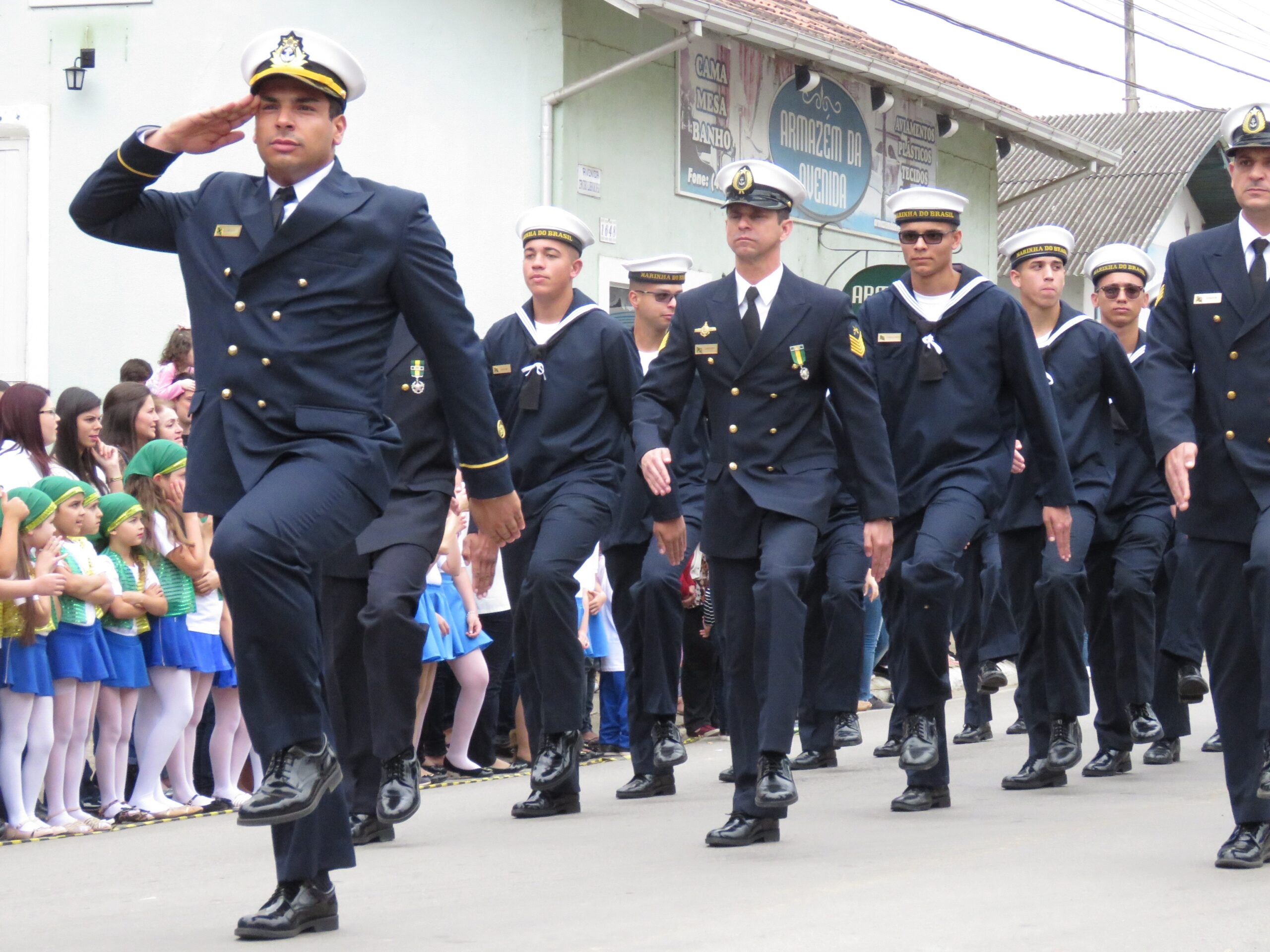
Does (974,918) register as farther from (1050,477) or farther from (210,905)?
(1050,477)

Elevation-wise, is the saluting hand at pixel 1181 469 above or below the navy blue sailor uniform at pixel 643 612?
above

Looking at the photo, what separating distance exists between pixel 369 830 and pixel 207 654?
185cm

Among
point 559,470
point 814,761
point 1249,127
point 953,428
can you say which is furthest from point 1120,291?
point 1249,127

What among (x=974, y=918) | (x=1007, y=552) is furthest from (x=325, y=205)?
(x=1007, y=552)

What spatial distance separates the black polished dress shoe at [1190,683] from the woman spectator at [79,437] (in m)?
5.21

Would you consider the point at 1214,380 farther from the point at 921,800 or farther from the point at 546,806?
the point at 546,806

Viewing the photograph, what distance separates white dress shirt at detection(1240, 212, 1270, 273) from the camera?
22.1 ft

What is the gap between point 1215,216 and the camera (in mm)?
47969

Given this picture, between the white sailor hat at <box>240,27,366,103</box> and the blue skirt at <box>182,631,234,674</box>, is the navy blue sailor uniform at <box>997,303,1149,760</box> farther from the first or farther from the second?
the white sailor hat at <box>240,27,366,103</box>

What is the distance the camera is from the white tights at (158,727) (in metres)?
8.66

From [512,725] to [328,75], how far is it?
251 inches

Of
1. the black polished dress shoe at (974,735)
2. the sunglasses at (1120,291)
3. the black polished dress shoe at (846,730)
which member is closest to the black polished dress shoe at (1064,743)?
the black polished dress shoe at (846,730)

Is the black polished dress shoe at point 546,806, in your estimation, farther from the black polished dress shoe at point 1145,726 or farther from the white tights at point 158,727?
the black polished dress shoe at point 1145,726

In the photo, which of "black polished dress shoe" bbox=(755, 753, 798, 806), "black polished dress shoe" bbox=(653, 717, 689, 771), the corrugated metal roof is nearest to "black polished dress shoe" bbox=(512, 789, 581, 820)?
"black polished dress shoe" bbox=(653, 717, 689, 771)
